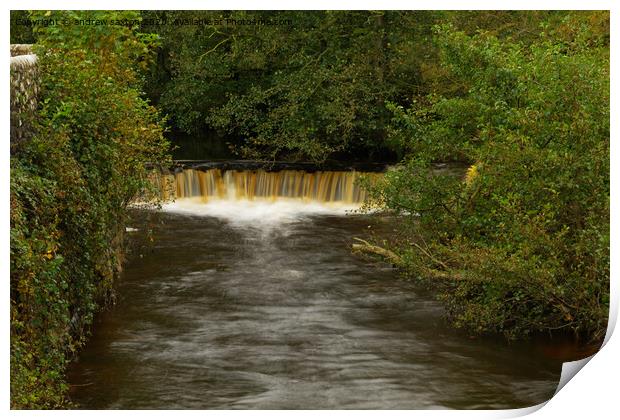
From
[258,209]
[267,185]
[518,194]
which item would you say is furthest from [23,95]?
[267,185]

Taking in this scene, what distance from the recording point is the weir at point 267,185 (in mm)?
19938

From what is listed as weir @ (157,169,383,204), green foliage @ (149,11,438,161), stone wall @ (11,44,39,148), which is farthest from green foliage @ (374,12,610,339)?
weir @ (157,169,383,204)

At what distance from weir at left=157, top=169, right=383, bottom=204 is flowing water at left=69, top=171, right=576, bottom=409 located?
146 inches

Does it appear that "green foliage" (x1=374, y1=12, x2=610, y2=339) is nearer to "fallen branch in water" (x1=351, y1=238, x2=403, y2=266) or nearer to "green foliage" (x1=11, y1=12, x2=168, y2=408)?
"fallen branch in water" (x1=351, y1=238, x2=403, y2=266)

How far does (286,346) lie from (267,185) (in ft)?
31.3

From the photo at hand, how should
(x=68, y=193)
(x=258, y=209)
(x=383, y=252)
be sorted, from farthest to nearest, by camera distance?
(x=258, y=209), (x=383, y=252), (x=68, y=193)

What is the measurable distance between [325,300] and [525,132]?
11.6 ft

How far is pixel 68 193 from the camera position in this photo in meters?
9.20

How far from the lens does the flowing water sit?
9.43 m

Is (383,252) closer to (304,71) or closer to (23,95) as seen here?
(23,95)

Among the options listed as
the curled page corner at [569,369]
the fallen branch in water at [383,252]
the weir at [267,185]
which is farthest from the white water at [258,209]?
the curled page corner at [569,369]

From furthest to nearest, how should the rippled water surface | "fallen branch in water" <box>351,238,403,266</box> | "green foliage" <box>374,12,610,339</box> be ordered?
1. "fallen branch in water" <box>351,238,403,266</box>
2. "green foliage" <box>374,12,610,339</box>
3. the rippled water surface

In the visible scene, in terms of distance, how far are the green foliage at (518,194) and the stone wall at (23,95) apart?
14.0 ft
